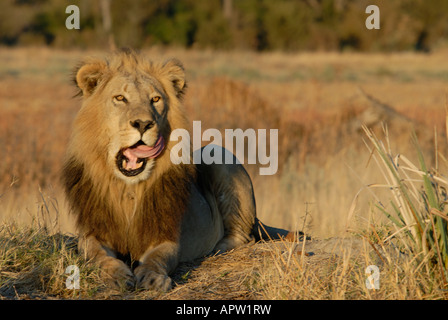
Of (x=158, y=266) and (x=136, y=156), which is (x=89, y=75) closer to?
(x=136, y=156)

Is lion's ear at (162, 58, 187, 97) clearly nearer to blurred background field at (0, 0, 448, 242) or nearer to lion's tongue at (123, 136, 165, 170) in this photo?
lion's tongue at (123, 136, 165, 170)

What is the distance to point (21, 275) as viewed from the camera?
4.14m

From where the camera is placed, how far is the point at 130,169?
15.3ft

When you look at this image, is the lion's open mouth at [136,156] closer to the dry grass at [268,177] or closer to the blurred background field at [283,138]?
the dry grass at [268,177]

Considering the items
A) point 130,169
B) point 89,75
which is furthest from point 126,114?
point 89,75

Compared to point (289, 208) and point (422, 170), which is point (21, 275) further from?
point (289, 208)

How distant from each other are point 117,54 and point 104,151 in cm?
80

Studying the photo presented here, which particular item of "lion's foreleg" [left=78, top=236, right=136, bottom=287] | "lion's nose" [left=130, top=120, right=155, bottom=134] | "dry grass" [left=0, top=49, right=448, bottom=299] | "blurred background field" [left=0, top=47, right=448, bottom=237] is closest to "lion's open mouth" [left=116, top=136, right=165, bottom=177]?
"lion's nose" [left=130, top=120, right=155, bottom=134]

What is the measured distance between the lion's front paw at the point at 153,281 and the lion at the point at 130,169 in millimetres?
41

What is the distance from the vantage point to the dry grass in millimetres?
4020

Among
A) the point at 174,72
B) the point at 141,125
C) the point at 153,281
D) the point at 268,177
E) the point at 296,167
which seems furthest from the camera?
the point at 296,167

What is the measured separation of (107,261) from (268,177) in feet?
21.2

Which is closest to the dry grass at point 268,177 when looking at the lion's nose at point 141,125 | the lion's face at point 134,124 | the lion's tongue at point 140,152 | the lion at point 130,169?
the lion at point 130,169

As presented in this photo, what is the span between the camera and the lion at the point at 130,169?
14.9ft
